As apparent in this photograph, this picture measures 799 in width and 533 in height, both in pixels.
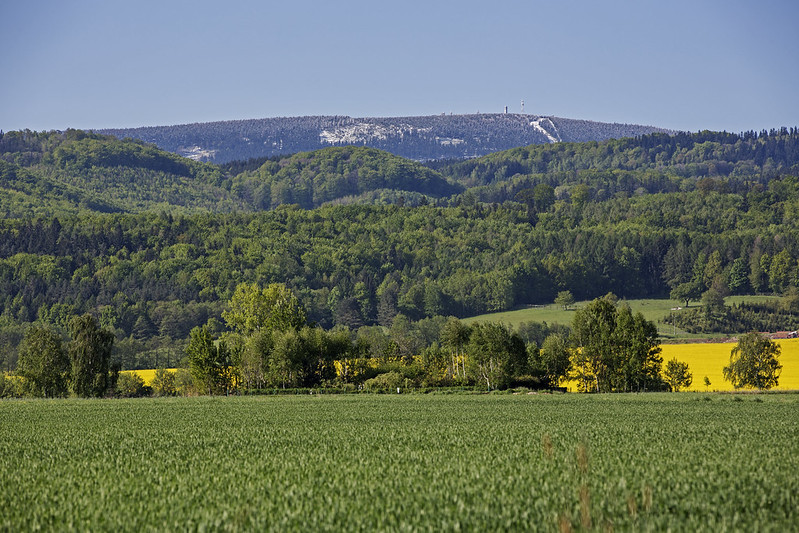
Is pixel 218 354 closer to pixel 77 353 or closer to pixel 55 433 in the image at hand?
pixel 77 353

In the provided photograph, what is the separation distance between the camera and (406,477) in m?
23.1

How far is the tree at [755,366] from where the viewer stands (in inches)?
3807

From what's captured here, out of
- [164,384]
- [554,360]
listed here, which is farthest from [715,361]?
[164,384]

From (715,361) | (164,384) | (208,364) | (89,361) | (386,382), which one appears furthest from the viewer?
(164,384)

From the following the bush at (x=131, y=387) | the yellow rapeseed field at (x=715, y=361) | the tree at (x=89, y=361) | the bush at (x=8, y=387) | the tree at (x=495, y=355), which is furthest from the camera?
the bush at (x=8, y=387)

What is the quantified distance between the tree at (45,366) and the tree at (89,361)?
8.82 feet

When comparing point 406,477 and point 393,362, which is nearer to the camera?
point 406,477

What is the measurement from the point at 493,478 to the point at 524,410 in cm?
3168

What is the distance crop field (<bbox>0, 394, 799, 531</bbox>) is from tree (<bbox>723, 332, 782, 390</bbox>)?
59845 millimetres

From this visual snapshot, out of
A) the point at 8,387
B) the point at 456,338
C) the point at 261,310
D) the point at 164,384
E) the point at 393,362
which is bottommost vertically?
the point at 164,384

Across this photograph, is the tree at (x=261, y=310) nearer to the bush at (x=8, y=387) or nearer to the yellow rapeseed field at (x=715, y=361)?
the bush at (x=8, y=387)

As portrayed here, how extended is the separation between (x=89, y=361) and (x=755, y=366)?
227 feet

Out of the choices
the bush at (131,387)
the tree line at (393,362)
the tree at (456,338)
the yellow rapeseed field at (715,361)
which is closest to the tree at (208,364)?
the tree line at (393,362)

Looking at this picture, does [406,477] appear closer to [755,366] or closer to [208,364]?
[208,364]
